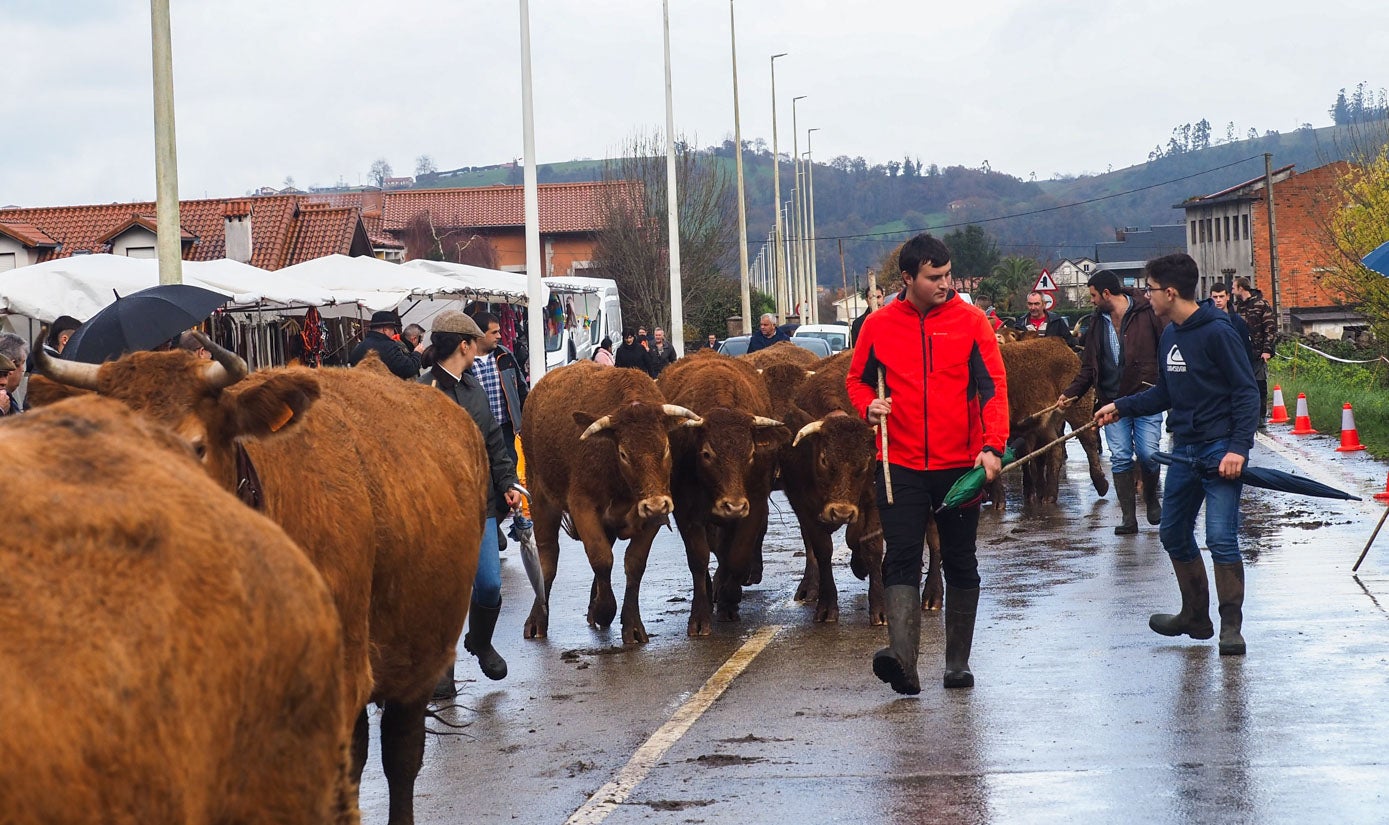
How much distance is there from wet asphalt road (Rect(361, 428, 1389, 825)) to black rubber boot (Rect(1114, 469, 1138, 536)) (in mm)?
1946

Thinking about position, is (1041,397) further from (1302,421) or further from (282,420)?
(282,420)

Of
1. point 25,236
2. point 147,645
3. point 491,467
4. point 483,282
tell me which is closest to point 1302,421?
point 483,282

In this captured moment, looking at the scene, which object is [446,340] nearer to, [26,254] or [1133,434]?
[1133,434]

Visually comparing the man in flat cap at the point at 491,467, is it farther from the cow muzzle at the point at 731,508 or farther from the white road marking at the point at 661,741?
the cow muzzle at the point at 731,508

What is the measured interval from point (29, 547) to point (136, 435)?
24.5 inches

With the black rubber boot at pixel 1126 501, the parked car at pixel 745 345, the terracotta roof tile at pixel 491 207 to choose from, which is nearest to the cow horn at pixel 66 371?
the black rubber boot at pixel 1126 501

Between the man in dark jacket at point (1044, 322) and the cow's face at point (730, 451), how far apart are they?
7193 millimetres

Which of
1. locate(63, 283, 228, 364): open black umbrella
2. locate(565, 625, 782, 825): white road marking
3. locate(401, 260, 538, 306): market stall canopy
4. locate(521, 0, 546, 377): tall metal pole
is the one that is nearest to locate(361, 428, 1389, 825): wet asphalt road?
locate(565, 625, 782, 825): white road marking

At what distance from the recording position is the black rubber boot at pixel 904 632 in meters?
7.95

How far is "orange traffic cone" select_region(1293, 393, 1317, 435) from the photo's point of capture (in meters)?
22.8

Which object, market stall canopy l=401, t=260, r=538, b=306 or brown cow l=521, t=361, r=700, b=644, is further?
market stall canopy l=401, t=260, r=538, b=306

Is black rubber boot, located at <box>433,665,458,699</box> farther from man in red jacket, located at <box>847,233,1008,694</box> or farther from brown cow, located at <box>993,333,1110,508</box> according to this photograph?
brown cow, located at <box>993,333,1110,508</box>

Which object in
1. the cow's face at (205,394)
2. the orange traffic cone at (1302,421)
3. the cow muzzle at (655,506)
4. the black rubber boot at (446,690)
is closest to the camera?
the cow's face at (205,394)

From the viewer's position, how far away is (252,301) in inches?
723
